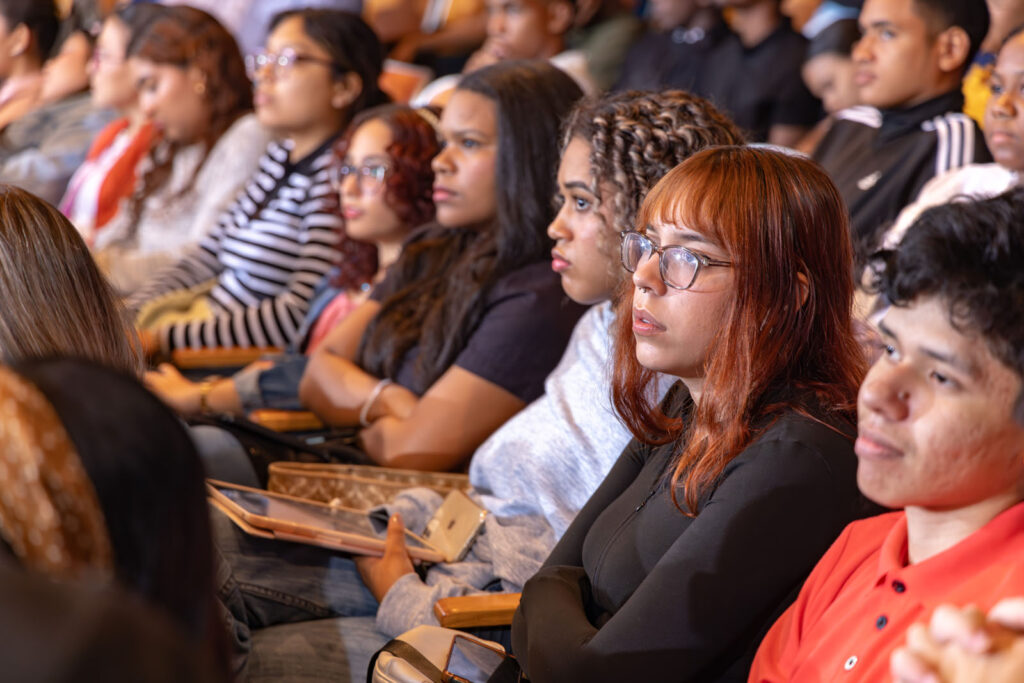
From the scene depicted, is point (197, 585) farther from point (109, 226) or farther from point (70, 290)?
point (109, 226)

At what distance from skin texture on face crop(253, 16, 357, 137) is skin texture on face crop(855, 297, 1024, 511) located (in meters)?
2.82

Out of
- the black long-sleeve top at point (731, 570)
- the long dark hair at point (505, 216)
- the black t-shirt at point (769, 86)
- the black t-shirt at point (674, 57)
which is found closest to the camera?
the black long-sleeve top at point (731, 570)

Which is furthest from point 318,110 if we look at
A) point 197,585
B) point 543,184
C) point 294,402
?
point 197,585

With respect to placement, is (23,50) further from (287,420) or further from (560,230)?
(560,230)

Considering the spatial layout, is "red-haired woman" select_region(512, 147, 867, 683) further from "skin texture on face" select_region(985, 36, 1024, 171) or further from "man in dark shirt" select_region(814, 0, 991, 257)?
"man in dark shirt" select_region(814, 0, 991, 257)

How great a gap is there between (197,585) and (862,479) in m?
0.65

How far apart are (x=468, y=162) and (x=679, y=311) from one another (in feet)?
3.90

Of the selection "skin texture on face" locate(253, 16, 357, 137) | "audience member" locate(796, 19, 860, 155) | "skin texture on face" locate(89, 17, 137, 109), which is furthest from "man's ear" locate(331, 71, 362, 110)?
"audience member" locate(796, 19, 860, 155)

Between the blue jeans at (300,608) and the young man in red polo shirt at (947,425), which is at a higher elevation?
the young man in red polo shirt at (947,425)

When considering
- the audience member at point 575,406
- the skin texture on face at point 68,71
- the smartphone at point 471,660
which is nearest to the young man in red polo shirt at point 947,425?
the smartphone at point 471,660

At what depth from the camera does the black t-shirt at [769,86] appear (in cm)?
405

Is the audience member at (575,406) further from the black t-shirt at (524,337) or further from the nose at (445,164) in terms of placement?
the nose at (445,164)

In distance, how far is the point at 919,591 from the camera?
106 centimetres

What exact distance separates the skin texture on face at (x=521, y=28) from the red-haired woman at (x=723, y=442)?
9.13ft
